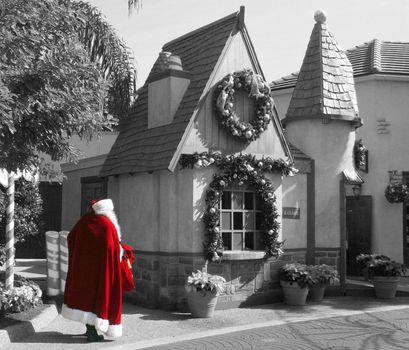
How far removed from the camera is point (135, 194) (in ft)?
35.3

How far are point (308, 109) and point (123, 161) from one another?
154 inches

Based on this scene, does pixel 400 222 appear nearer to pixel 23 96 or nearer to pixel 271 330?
pixel 271 330

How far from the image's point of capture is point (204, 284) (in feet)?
29.3

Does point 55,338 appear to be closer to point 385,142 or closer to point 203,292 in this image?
point 203,292

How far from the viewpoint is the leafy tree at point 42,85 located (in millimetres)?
6457

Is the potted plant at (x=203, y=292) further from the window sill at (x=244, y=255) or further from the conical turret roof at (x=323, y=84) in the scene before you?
the conical turret roof at (x=323, y=84)

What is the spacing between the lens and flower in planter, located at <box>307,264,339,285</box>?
34.6 ft

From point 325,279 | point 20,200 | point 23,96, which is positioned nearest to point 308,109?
point 325,279

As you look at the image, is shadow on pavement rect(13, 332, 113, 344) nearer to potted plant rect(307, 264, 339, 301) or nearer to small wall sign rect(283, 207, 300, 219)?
potted plant rect(307, 264, 339, 301)

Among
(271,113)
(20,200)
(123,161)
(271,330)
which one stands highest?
(271,113)

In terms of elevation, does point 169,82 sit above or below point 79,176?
above

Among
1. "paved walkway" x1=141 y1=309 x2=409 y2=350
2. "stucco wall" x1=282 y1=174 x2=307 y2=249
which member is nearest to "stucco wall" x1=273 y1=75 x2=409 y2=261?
"stucco wall" x1=282 y1=174 x2=307 y2=249

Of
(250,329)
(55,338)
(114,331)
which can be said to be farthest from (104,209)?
(250,329)

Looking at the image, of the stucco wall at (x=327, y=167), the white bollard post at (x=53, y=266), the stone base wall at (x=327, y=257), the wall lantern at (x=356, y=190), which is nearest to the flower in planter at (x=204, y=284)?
the white bollard post at (x=53, y=266)
